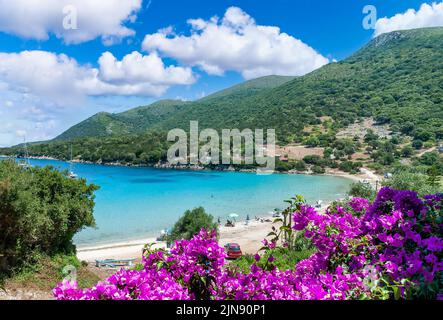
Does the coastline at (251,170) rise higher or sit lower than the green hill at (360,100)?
lower

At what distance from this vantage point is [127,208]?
5225 cm

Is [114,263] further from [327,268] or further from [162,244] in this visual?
[327,268]

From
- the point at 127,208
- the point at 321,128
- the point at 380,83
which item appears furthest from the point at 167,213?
the point at 380,83

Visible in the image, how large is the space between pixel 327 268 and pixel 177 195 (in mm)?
63224

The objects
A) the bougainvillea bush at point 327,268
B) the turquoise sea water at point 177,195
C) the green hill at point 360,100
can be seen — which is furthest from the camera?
the green hill at point 360,100

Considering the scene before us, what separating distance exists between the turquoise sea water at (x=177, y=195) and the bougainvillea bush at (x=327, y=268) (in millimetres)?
31903

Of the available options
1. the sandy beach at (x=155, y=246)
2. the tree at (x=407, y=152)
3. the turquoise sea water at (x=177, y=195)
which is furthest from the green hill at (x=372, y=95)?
the sandy beach at (x=155, y=246)

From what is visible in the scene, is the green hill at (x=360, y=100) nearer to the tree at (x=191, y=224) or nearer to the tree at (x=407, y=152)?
the tree at (x=407, y=152)

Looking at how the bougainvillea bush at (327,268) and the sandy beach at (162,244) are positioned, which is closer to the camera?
the bougainvillea bush at (327,268)

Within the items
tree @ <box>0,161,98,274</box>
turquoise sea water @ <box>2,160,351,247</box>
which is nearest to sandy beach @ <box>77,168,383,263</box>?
turquoise sea water @ <box>2,160,351,247</box>

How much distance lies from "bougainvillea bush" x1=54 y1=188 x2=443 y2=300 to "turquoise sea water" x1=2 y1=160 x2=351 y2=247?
105 feet

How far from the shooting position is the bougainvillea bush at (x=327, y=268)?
6.82 feet

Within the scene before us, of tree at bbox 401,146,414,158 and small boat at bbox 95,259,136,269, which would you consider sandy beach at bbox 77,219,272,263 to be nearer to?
small boat at bbox 95,259,136,269
